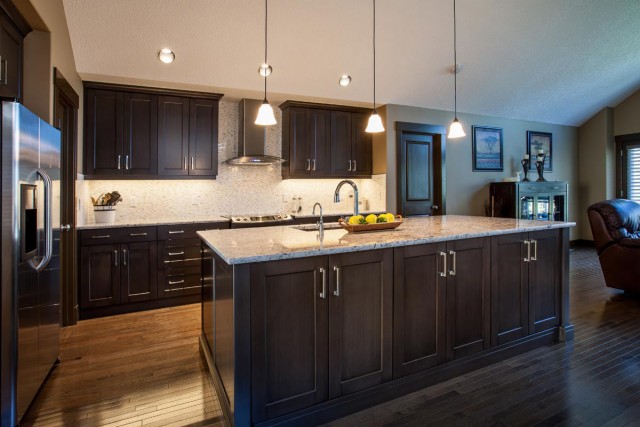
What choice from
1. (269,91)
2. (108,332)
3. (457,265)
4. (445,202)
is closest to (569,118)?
(445,202)

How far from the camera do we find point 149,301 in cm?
427

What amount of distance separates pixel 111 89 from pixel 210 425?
384cm

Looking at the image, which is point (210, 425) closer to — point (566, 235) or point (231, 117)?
point (566, 235)

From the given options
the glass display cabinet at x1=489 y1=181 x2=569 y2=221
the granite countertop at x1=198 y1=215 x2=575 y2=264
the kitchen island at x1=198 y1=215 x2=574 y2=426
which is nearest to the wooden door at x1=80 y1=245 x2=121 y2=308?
the kitchen island at x1=198 y1=215 x2=574 y2=426

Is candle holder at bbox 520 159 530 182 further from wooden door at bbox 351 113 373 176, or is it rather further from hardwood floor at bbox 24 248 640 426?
hardwood floor at bbox 24 248 640 426

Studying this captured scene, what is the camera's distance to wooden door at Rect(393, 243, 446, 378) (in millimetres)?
2373

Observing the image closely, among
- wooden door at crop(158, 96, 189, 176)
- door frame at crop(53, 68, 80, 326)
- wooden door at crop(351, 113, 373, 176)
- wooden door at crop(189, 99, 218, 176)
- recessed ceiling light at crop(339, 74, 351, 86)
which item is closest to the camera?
door frame at crop(53, 68, 80, 326)

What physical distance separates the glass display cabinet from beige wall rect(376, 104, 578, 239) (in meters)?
0.23

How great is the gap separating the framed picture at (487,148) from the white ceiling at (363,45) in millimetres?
539

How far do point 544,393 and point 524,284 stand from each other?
0.85 meters

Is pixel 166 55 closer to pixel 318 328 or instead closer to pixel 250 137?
pixel 250 137

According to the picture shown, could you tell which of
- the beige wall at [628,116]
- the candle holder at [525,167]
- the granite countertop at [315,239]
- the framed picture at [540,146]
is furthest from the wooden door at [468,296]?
the beige wall at [628,116]

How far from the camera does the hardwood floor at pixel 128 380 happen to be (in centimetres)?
218

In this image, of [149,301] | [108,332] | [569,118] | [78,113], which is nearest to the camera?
[108,332]
